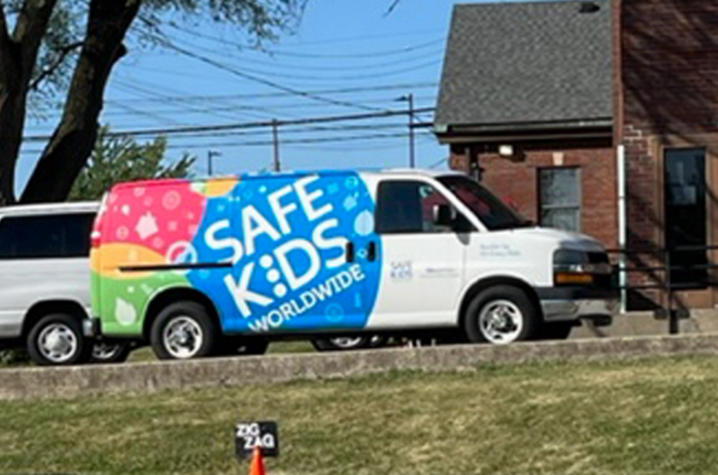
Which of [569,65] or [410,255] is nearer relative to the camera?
[410,255]

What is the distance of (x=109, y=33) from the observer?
21906mm

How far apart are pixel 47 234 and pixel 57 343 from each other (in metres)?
1.29

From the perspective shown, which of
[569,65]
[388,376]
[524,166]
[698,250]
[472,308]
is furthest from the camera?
[569,65]

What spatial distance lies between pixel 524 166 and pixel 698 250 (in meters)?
6.32

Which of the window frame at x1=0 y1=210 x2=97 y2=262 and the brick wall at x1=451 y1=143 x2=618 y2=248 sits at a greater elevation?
the brick wall at x1=451 y1=143 x2=618 y2=248

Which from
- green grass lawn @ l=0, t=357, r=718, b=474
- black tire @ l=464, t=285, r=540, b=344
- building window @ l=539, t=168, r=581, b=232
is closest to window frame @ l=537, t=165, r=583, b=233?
building window @ l=539, t=168, r=581, b=232

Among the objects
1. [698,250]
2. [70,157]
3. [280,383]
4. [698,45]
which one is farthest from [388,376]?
[70,157]

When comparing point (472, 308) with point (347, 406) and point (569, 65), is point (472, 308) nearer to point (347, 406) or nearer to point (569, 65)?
point (347, 406)

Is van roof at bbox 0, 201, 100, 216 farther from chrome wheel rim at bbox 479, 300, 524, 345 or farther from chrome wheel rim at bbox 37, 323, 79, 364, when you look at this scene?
chrome wheel rim at bbox 479, 300, 524, 345

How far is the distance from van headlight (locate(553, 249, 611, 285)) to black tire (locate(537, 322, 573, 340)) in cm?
45

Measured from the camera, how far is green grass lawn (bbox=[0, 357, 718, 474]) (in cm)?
989

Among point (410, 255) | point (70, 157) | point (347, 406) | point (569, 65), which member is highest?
point (569, 65)

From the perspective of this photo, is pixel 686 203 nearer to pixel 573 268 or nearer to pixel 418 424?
pixel 573 268

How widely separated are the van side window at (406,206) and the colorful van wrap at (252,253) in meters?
0.13
